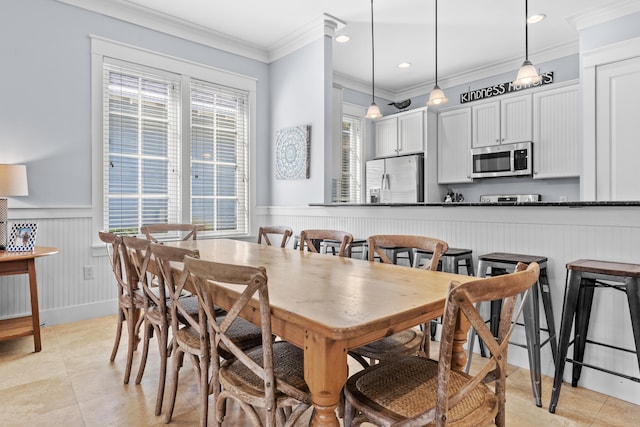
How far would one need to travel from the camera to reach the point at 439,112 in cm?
546

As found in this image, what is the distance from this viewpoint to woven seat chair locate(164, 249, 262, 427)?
1.47m

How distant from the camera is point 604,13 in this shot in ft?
11.7

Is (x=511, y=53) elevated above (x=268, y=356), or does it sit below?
above

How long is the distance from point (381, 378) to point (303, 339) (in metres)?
0.38

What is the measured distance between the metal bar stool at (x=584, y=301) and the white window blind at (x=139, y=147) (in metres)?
3.56

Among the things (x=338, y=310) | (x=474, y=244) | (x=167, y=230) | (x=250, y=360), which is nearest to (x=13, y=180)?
(x=167, y=230)

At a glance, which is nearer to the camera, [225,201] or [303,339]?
[303,339]

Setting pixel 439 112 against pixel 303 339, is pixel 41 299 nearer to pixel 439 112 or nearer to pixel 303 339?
pixel 303 339

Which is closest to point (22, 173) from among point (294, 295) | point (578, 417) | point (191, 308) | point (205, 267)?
point (191, 308)

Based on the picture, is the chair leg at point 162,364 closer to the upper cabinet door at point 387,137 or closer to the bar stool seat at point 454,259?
the bar stool seat at point 454,259

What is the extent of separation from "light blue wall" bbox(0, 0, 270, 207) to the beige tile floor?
142cm

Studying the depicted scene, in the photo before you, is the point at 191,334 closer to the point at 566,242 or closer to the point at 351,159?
the point at 566,242

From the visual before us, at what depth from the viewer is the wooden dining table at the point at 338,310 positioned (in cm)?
104

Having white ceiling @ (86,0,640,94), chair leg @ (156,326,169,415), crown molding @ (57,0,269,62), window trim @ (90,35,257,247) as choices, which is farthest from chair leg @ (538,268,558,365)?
crown molding @ (57,0,269,62)
